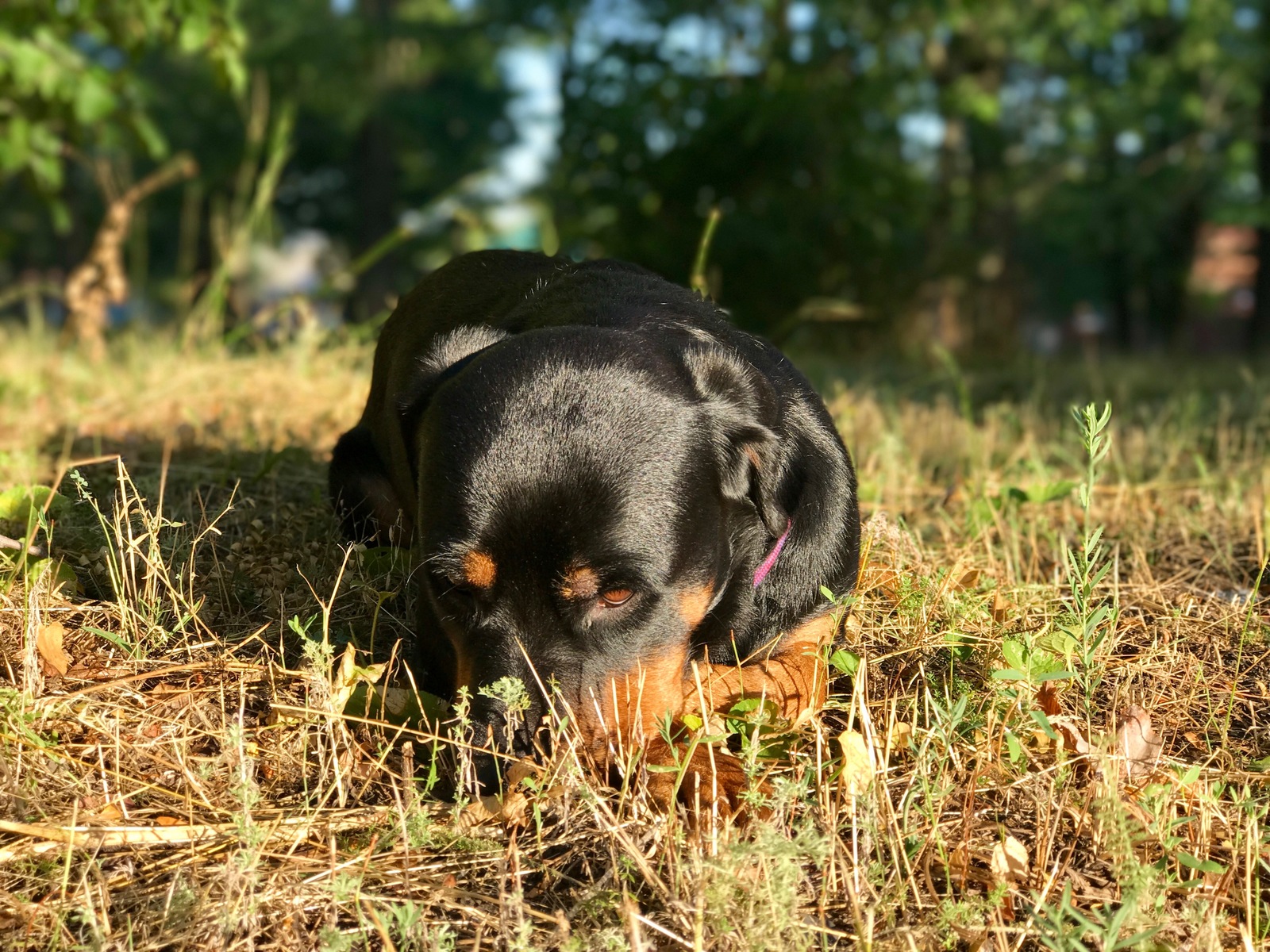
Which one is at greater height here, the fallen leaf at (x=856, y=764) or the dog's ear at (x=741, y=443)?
the dog's ear at (x=741, y=443)

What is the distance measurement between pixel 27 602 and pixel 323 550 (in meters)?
0.91

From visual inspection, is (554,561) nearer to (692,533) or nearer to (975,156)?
(692,533)

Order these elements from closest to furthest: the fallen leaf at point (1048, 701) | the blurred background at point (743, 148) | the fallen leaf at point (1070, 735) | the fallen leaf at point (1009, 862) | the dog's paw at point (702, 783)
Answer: the fallen leaf at point (1009, 862) < the dog's paw at point (702, 783) < the fallen leaf at point (1070, 735) < the fallen leaf at point (1048, 701) < the blurred background at point (743, 148)

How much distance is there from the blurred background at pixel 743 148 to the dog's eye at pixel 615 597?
2629 mm

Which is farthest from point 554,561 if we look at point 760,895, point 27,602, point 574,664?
point 27,602

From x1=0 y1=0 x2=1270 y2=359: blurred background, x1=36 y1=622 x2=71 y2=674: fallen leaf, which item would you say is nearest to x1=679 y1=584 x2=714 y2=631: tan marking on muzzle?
x1=36 y1=622 x2=71 y2=674: fallen leaf

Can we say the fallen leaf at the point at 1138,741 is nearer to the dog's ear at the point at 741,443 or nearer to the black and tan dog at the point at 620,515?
the black and tan dog at the point at 620,515

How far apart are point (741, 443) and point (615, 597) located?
537 mm

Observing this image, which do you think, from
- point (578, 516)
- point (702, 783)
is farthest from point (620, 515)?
point (702, 783)

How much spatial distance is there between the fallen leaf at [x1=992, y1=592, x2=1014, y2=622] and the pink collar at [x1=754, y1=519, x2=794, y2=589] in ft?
2.05

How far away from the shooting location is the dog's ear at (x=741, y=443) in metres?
2.75

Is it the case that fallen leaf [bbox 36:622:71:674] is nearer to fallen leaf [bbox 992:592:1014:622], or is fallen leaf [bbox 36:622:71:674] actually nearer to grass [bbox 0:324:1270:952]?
grass [bbox 0:324:1270:952]

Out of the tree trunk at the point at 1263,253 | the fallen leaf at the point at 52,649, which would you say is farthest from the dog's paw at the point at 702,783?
the tree trunk at the point at 1263,253

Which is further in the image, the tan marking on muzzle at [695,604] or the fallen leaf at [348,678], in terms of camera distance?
the tan marking on muzzle at [695,604]
